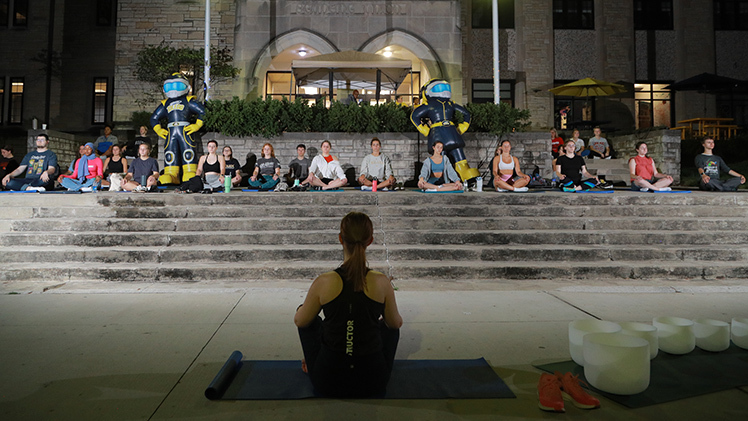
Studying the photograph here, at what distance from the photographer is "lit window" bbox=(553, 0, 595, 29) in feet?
69.3

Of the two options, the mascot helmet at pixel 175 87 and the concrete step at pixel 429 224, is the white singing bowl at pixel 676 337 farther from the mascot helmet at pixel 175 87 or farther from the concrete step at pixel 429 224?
the mascot helmet at pixel 175 87

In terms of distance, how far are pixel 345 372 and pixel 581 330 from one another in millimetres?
1628

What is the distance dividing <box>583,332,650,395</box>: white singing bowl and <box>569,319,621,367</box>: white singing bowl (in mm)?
283

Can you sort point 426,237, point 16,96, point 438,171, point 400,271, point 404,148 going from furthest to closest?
point 16,96 → point 404,148 → point 438,171 → point 426,237 → point 400,271

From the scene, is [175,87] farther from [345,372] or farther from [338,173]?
[345,372]

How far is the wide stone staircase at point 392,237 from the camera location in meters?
6.07

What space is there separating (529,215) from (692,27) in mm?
20031

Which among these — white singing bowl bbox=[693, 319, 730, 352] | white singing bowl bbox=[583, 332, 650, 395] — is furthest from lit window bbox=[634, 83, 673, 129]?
white singing bowl bbox=[583, 332, 650, 395]

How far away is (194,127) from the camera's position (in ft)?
34.4

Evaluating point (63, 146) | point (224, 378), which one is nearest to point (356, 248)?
point (224, 378)

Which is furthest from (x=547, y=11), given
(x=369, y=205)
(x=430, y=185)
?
(x=369, y=205)

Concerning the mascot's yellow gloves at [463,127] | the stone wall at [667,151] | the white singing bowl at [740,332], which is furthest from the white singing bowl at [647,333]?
the stone wall at [667,151]

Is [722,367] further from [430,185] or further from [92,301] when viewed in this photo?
[430,185]

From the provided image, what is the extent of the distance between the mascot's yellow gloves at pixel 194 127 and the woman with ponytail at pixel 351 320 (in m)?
8.97
